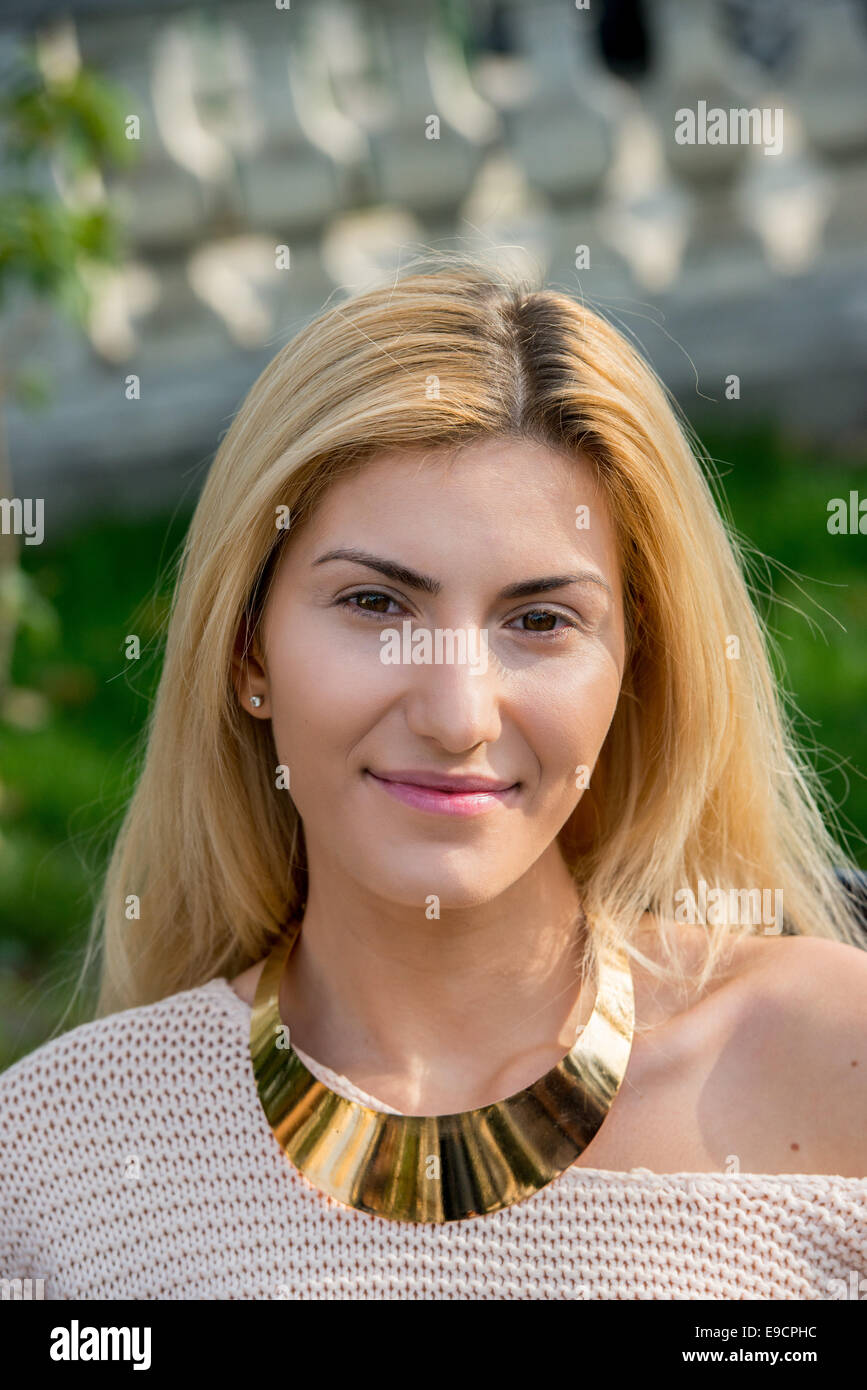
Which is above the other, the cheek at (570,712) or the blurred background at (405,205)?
the blurred background at (405,205)

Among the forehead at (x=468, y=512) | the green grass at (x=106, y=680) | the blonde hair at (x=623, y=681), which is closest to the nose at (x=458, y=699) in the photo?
the forehead at (x=468, y=512)

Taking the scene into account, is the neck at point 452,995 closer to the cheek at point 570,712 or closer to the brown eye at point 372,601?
the cheek at point 570,712

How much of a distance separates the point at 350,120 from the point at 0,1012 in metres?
3.40

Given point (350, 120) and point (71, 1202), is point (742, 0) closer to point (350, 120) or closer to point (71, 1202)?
point (350, 120)

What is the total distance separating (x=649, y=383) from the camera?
2.19 m

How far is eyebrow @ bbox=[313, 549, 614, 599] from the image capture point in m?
1.93

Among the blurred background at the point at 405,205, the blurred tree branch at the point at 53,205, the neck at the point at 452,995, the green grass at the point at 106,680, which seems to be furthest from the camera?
the blurred background at the point at 405,205

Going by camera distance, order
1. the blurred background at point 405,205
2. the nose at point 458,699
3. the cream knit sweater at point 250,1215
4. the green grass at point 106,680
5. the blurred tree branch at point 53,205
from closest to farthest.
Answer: the nose at point 458,699, the cream knit sweater at point 250,1215, the blurred tree branch at point 53,205, the green grass at point 106,680, the blurred background at point 405,205

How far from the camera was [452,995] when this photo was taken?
2.19 metres

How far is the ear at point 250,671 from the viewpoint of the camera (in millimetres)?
2203

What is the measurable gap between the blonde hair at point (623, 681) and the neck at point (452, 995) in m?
0.11

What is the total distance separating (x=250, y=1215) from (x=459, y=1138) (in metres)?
0.30

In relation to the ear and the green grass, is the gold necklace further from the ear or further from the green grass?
the green grass

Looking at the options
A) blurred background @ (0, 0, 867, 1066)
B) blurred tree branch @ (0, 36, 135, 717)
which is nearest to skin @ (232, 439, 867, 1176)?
blurred tree branch @ (0, 36, 135, 717)
